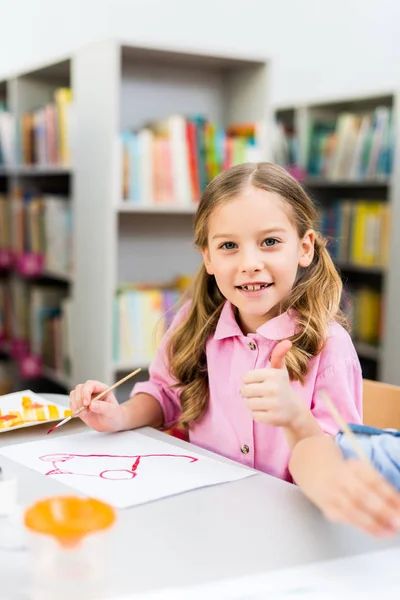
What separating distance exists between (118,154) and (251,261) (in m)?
1.66

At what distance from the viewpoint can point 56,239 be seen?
330 cm

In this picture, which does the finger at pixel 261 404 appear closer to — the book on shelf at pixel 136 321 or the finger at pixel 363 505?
the finger at pixel 363 505

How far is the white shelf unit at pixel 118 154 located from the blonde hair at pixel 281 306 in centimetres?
136

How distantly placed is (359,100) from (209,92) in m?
1.23

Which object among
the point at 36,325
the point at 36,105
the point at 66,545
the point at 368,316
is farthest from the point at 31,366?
the point at 66,545

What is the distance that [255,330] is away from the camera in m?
1.40

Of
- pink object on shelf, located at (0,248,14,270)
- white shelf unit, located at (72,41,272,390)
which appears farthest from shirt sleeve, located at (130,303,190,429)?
pink object on shelf, located at (0,248,14,270)

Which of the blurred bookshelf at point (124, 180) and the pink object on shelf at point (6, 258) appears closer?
the blurred bookshelf at point (124, 180)

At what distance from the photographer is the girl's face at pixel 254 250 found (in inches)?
50.0

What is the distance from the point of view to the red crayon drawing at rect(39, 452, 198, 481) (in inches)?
43.2

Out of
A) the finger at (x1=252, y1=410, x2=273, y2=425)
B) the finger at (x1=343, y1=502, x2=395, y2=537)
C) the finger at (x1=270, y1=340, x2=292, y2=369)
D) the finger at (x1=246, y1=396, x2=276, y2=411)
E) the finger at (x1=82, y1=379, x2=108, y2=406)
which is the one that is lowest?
the finger at (x1=82, y1=379, x2=108, y2=406)

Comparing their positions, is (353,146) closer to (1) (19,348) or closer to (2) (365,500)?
(1) (19,348)

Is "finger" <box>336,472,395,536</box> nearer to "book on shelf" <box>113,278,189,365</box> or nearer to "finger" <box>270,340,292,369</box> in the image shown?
"finger" <box>270,340,292,369</box>

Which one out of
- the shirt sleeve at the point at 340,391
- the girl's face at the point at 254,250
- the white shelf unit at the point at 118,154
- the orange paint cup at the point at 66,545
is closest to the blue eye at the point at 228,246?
the girl's face at the point at 254,250
